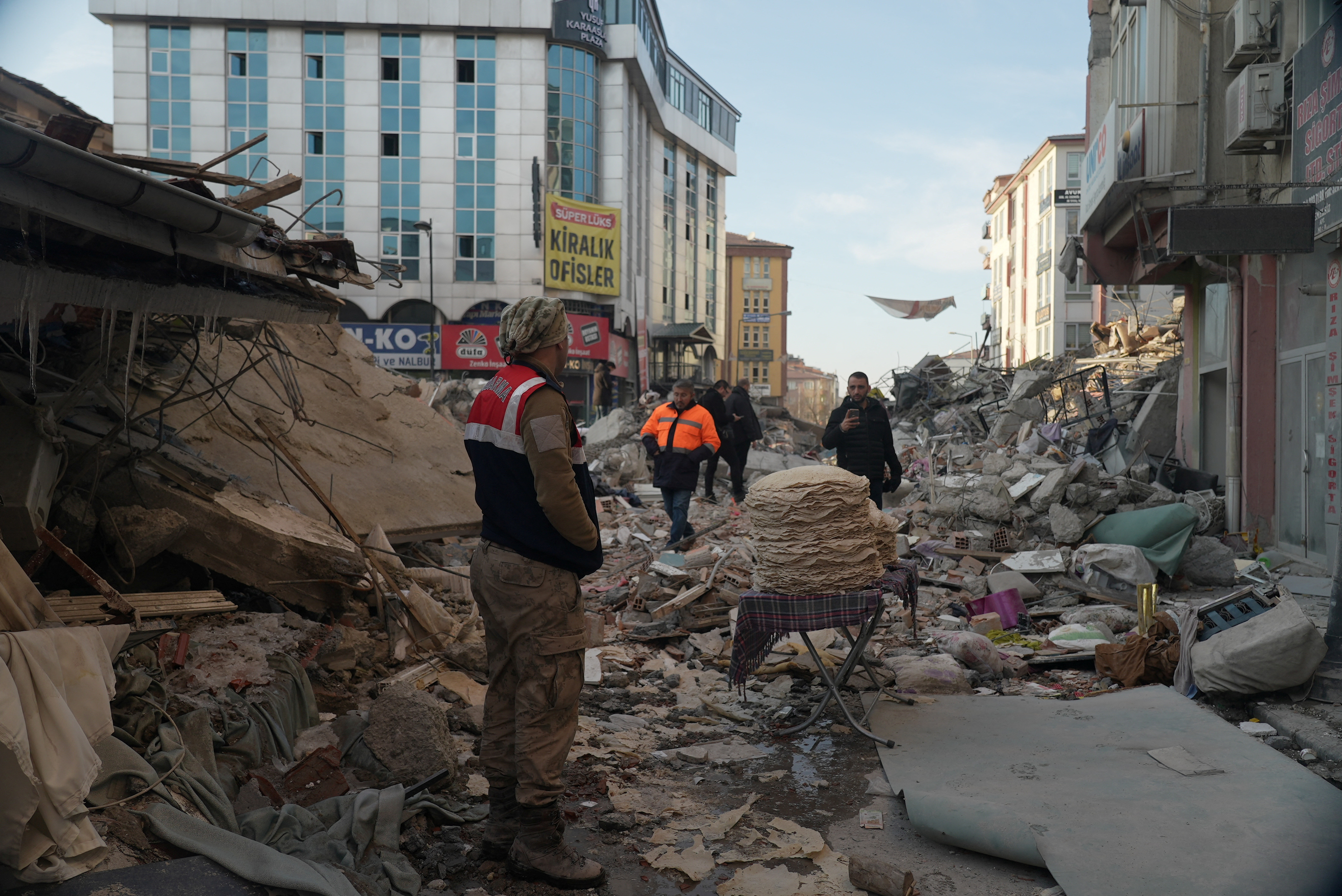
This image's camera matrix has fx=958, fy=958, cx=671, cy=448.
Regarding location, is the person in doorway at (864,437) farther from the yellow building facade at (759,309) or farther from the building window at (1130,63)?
the yellow building facade at (759,309)

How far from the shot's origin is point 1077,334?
43.0 metres

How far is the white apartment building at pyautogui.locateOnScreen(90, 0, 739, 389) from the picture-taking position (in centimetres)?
3656

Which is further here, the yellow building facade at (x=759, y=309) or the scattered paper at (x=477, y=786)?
the yellow building facade at (x=759, y=309)

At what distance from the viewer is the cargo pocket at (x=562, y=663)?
332 centimetres

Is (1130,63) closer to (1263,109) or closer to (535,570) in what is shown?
(1263,109)

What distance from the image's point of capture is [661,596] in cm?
798

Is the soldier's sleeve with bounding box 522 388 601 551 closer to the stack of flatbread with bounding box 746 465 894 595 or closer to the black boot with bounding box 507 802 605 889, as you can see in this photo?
the black boot with bounding box 507 802 605 889

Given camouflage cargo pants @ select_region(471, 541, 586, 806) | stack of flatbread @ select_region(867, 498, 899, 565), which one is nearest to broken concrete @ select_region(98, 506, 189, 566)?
camouflage cargo pants @ select_region(471, 541, 586, 806)

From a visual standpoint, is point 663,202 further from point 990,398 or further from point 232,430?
point 232,430

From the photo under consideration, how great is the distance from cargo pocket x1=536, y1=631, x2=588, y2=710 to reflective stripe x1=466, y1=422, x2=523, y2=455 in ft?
2.16

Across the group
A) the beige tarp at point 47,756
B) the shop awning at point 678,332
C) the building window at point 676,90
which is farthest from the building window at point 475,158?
the beige tarp at point 47,756

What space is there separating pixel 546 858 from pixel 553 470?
1355 millimetres

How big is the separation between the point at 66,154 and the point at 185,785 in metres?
2.08

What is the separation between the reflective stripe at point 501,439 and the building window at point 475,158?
35096mm
